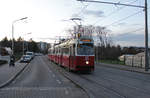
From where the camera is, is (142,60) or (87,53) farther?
(142,60)

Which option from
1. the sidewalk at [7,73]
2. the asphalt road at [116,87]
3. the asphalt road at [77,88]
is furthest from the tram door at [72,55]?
the sidewalk at [7,73]

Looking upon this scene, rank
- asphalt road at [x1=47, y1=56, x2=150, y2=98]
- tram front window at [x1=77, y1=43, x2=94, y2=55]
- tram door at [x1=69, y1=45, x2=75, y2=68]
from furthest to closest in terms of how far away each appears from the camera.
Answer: tram door at [x1=69, y1=45, x2=75, y2=68] < tram front window at [x1=77, y1=43, x2=94, y2=55] < asphalt road at [x1=47, y1=56, x2=150, y2=98]

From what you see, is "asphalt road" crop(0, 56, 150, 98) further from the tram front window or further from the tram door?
the tram door

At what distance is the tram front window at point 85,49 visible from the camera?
2177 cm

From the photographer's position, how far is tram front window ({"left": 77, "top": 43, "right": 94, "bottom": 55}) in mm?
21766

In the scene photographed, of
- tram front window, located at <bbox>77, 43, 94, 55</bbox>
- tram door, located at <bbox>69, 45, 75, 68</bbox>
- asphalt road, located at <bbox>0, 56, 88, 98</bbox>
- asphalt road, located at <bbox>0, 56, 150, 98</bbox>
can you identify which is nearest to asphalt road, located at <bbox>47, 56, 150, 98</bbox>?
asphalt road, located at <bbox>0, 56, 150, 98</bbox>

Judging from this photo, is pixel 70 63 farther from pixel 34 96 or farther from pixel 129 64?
pixel 129 64

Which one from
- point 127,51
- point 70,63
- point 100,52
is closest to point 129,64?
point 70,63

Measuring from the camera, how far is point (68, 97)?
9.97m

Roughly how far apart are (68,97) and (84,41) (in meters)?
12.4

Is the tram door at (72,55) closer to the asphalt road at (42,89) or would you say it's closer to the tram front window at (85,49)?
the tram front window at (85,49)

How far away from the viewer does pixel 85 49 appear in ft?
72.0

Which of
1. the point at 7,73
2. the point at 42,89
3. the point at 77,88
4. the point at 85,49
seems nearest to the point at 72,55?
the point at 85,49

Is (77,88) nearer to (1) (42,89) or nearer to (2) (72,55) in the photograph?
(1) (42,89)
